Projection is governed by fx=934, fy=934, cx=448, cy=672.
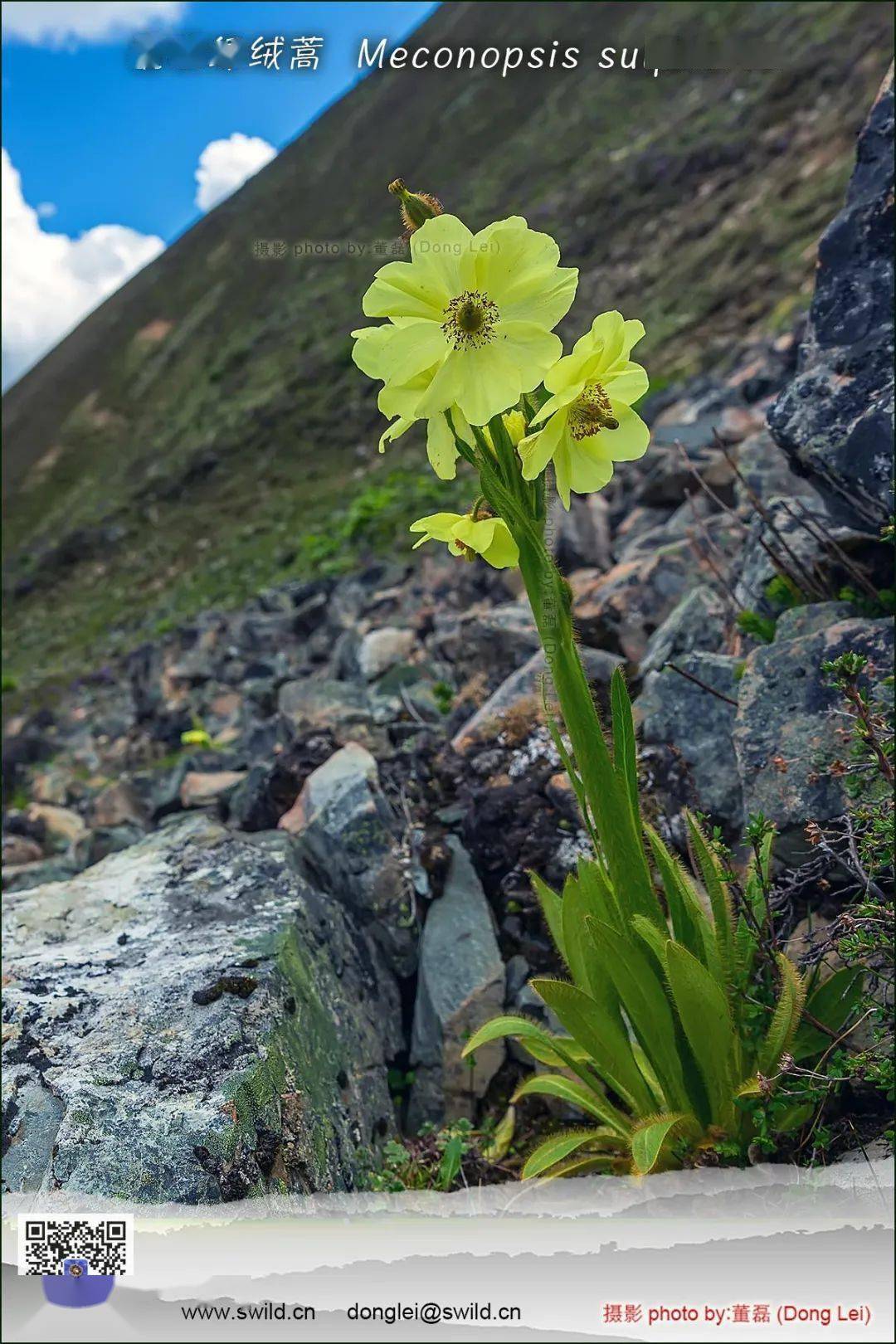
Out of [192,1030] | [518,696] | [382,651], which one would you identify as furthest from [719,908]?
[382,651]

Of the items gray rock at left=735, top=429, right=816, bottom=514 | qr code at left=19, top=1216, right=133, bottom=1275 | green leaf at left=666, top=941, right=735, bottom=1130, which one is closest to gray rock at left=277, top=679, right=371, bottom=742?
gray rock at left=735, top=429, right=816, bottom=514

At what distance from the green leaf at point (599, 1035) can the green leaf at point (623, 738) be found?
531 mm

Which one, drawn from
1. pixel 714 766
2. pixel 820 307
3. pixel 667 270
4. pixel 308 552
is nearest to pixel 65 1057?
pixel 714 766

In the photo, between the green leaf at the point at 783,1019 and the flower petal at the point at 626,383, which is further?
the green leaf at the point at 783,1019

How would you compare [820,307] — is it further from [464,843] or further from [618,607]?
[464,843]

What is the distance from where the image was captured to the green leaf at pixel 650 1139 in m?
2.25

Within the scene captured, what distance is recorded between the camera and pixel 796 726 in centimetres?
329

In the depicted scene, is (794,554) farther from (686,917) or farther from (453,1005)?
(453,1005)

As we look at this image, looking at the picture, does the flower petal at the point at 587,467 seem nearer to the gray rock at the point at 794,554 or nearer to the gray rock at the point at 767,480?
the gray rock at the point at 794,554

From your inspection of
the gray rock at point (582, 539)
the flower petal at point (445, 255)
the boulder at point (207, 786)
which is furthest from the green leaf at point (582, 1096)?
the gray rock at point (582, 539)

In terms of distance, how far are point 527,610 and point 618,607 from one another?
663mm

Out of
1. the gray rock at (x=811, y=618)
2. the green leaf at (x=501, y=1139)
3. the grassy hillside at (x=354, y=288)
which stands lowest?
the green leaf at (x=501, y=1139)

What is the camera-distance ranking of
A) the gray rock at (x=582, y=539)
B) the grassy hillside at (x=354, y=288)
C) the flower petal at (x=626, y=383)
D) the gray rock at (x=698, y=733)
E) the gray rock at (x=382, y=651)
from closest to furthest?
the flower petal at (x=626, y=383), the gray rock at (x=698, y=733), the gray rock at (x=382, y=651), the gray rock at (x=582, y=539), the grassy hillside at (x=354, y=288)

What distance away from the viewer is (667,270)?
82.6 ft
